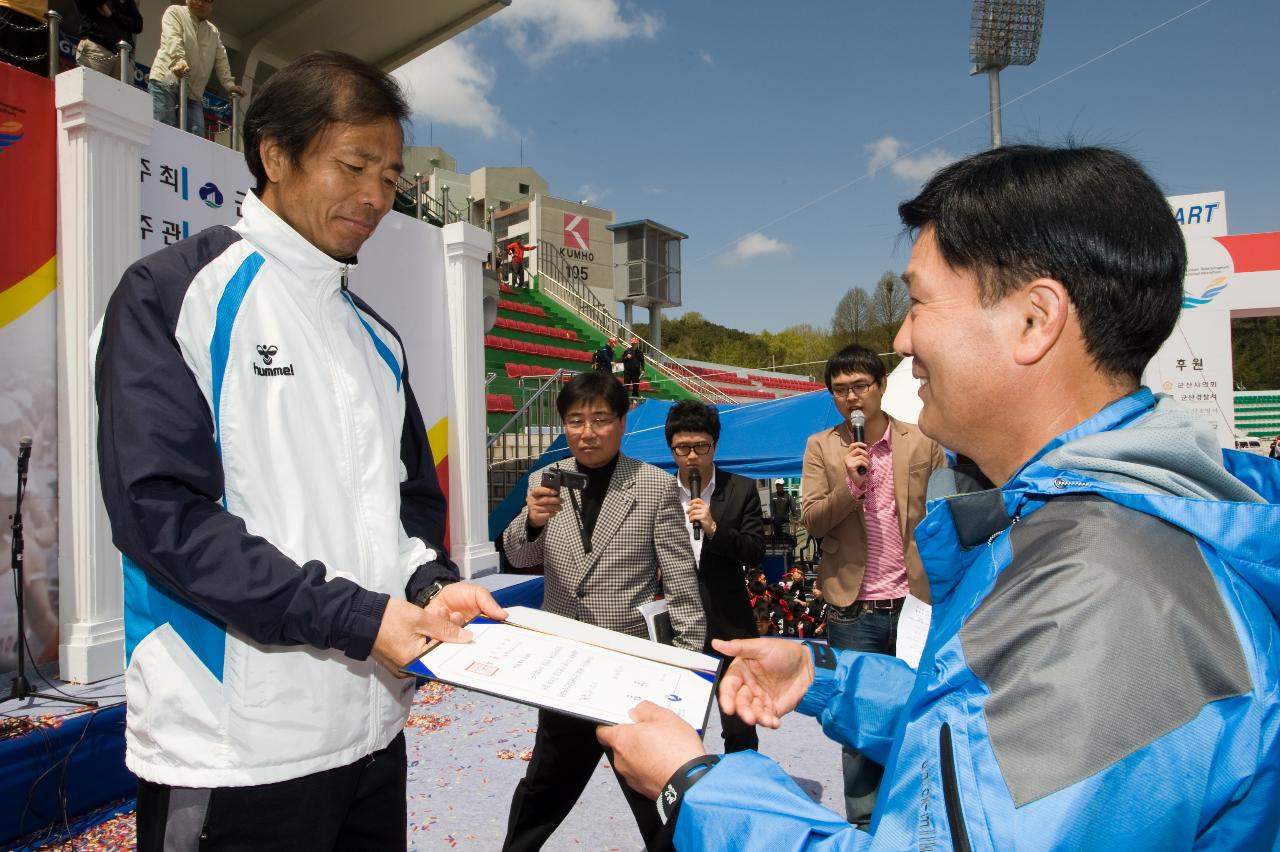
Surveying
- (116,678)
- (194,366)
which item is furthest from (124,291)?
(116,678)

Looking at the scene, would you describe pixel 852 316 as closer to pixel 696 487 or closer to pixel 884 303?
pixel 884 303

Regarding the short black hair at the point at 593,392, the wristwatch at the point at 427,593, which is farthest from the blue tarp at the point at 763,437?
the wristwatch at the point at 427,593

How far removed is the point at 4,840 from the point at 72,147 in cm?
347

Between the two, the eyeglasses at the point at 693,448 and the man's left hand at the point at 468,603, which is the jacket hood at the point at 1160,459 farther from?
the eyeglasses at the point at 693,448

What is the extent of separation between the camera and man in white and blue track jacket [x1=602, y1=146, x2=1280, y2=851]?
63 centimetres

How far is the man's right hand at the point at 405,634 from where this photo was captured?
127 cm

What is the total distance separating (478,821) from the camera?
3.35 metres

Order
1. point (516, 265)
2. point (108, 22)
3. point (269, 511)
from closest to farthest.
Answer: point (269, 511) → point (108, 22) → point (516, 265)

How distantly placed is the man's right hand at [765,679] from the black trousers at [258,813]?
2.50 feet

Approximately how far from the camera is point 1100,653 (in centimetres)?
64

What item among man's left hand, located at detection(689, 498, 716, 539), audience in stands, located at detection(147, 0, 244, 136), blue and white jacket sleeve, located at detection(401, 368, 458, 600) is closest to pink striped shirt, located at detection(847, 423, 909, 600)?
man's left hand, located at detection(689, 498, 716, 539)

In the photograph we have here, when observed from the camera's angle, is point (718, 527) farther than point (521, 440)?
No

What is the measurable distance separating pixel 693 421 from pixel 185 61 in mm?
5646

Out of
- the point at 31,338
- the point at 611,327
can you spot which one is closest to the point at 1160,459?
the point at 31,338
